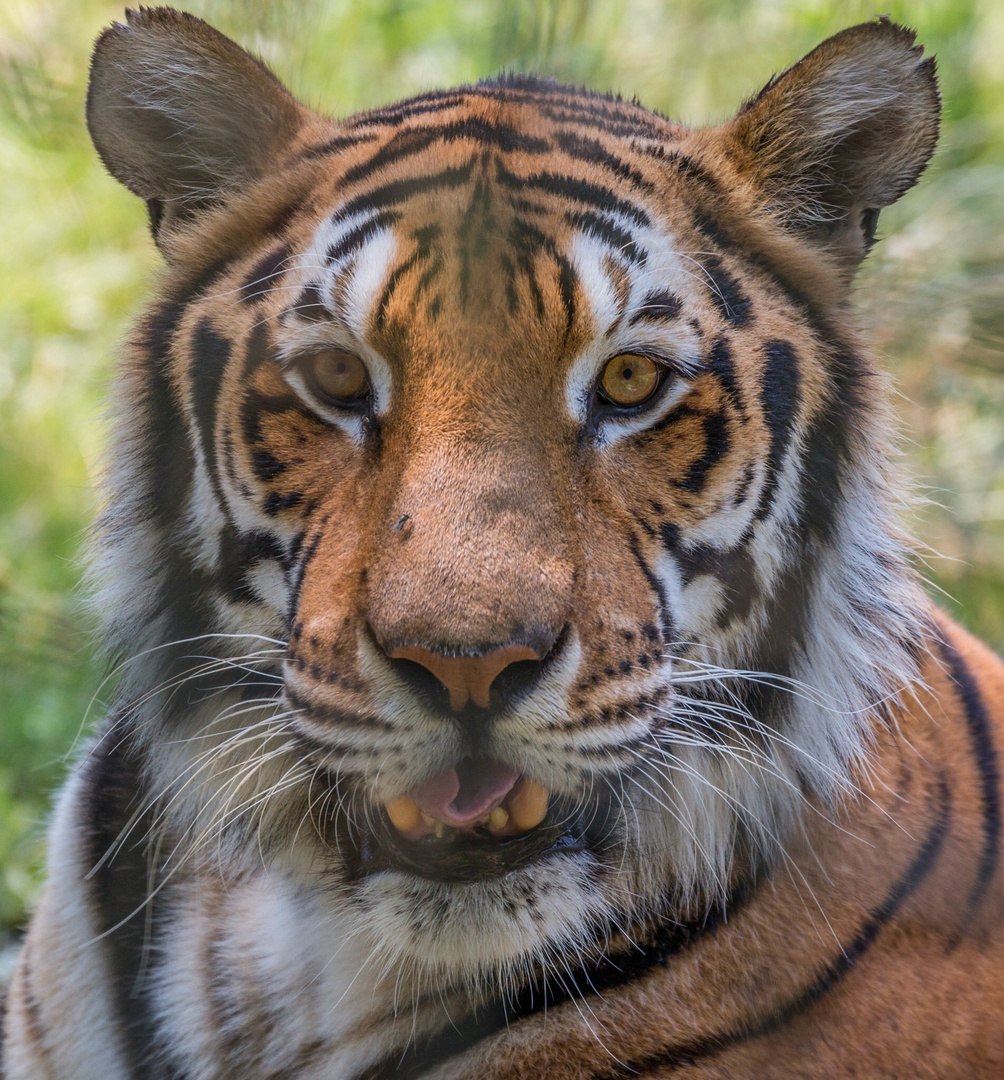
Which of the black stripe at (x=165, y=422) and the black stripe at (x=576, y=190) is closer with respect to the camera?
the black stripe at (x=576, y=190)

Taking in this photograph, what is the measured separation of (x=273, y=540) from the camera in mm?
1272

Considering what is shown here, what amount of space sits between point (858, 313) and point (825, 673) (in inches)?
18.0

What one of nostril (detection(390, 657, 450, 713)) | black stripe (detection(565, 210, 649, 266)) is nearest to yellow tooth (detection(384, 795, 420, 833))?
nostril (detection(390, 657, 450, 713))

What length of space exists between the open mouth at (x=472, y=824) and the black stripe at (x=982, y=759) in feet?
1.62

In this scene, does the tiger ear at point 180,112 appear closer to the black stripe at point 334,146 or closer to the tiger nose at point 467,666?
the black stripe at point 334,146

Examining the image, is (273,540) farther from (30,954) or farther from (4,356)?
(4,356)

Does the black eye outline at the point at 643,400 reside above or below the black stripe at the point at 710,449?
above

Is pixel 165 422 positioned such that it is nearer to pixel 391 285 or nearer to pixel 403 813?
pixel 391 285

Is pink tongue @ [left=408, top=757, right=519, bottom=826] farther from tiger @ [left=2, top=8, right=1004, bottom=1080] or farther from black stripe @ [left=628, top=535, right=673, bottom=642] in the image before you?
black stripe @ [left=628, top=535, right=673, bottom=642]

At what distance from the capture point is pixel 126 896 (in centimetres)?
152

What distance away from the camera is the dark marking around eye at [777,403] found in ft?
4.22

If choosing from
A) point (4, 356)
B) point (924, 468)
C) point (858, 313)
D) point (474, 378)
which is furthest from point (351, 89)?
point (474, 378)

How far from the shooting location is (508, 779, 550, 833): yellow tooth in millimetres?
1119

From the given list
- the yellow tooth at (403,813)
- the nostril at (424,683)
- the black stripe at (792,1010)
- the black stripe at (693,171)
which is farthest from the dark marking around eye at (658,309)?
the black stripe at (792,1010)
